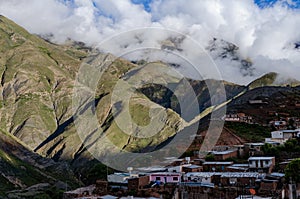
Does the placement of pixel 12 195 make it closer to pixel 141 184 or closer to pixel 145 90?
pixel 141 184

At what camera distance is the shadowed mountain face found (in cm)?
7938

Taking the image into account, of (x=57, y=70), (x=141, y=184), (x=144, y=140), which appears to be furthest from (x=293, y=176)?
(x=57, y=70)

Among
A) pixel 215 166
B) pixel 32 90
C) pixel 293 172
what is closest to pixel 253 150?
pixel 215 166

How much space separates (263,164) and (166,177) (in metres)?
6.89

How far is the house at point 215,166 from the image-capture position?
30.0 m

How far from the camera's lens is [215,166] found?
30.6m

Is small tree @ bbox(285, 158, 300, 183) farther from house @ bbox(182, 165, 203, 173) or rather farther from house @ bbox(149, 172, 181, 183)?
house @ bbox(182, 165, 203, 173)

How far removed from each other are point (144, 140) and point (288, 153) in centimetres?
6821

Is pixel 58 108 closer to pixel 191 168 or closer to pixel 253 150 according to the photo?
pixel 253 150

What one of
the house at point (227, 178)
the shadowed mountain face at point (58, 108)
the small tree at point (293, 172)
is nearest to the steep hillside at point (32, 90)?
the shadowed mountain face at point (58, 108)

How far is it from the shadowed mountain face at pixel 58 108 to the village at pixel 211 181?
36.7 metres

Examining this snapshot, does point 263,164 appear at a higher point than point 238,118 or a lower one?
lower

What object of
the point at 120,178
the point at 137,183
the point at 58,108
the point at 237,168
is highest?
the point at 58,108

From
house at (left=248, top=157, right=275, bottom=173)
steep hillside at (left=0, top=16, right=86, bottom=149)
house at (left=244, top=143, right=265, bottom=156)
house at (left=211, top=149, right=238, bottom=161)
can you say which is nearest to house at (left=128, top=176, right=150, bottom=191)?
house at (left=248, top=157, right=275, bottom=173)
